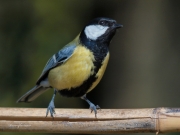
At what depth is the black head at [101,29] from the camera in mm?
1854

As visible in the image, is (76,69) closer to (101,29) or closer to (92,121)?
(101,29)

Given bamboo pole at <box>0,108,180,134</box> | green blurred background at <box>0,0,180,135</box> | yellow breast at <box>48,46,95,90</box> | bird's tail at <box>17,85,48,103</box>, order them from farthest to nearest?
green blurred background at <box>0,0,180,135</box>, bird's tail at <box>17,85,48,103</box>, yellow breast at <box>48,46,95,90</box>, bamboo pole at <box>0,108,180,134</box>

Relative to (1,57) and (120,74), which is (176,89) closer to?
(120,74)

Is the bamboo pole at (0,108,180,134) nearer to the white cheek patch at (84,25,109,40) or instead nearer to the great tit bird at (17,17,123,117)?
the great tit bird at (17,17,123,117)

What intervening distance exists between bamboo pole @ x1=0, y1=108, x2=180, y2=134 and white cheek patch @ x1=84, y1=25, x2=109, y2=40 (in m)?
0.43

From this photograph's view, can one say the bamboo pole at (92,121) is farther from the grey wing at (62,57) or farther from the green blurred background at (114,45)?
the green blurred background at (114,45)

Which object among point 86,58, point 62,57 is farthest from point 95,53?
point 62,57

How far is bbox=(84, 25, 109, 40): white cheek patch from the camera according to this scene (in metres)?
1.86

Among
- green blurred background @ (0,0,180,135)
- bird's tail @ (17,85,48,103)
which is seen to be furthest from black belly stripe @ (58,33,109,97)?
green blurred background @ (0,0,180,135)

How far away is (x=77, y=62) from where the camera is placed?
6.02 feet

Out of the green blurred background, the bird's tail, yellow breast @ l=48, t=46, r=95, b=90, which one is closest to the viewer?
yellow breast @ l=48, t=46, r=95, b=90

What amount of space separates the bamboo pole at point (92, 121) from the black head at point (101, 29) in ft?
1.40

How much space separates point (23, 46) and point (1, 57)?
0.58ft

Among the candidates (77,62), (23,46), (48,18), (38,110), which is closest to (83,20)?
(48,18)
